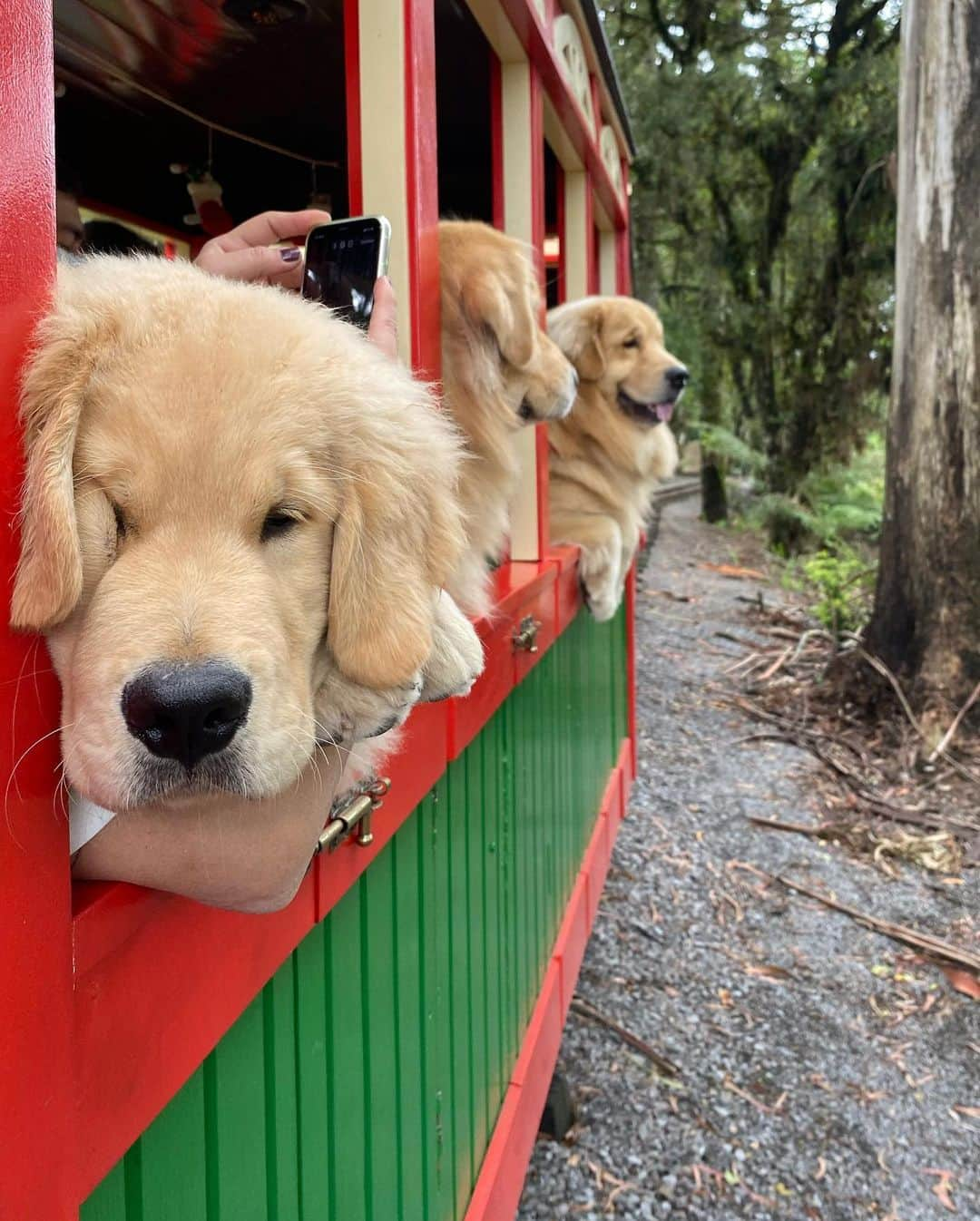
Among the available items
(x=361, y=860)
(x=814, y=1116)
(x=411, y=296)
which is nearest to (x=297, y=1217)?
(x=361, y=860)

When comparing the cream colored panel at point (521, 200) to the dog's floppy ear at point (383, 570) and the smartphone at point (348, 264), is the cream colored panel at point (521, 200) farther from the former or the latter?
the dog's floppy ear at point (383, 570)

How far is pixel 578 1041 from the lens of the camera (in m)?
4.42

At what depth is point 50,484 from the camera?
33.6 inches

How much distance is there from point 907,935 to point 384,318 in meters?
4.88

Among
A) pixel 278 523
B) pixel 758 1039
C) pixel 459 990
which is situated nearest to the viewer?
pixel 278 523

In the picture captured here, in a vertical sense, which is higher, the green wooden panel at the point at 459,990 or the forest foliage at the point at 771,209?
the forest foliage at the point at 771,209

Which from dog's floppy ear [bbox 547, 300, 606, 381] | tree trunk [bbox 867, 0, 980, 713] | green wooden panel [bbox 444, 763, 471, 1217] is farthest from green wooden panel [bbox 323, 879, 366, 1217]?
tree trunk [bbox 867, 0, 980, 713]

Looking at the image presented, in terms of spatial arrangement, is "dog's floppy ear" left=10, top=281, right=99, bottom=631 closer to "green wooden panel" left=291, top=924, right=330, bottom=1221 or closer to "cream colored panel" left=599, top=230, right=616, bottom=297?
"green wooden panel" left=291, top=924, right=330, bottom=1221

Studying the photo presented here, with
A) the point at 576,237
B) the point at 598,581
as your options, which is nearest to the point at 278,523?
the point at 598,581

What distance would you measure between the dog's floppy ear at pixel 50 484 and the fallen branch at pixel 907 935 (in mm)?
5235

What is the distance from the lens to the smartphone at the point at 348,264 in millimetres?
1569

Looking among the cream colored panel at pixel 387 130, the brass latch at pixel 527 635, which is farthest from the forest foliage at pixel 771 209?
the cream colored panel at pixel 387 130

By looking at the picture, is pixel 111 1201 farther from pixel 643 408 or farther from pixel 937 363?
pixel 937 363

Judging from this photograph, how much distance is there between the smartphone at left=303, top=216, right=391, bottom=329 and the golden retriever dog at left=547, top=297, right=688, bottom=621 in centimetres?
299
